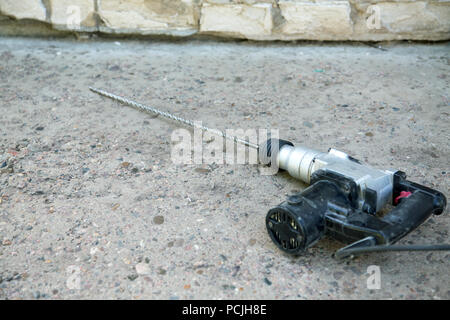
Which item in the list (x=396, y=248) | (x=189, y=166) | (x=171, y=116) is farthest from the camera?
(x=171, y=116)

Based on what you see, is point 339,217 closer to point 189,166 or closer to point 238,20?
point 189,166

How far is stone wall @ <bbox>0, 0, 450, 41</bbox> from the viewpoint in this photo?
8.75 feet

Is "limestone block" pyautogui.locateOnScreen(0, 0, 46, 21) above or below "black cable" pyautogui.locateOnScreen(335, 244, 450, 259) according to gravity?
above

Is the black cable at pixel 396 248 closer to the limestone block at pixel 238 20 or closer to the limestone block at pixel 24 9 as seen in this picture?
the limestone block at pixel 238 20

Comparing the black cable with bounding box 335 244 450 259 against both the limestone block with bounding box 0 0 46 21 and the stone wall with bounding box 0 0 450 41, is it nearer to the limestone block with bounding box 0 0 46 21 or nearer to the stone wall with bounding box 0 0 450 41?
the stone wall with bounding box 0 0 450 41

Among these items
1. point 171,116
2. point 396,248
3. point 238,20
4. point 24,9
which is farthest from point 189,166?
point 24,9

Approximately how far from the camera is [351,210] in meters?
1.24

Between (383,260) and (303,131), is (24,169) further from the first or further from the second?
(383,260)

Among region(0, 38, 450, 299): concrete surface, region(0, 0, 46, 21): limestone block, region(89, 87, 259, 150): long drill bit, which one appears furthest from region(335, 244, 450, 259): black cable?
region(0, 0, 46, 21): limestone block

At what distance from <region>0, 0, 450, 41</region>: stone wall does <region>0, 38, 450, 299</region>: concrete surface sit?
0.08 metres

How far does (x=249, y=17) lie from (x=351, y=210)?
176 cm

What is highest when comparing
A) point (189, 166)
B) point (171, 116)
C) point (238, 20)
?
point (238, 20)

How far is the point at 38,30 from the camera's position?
9.40 ft

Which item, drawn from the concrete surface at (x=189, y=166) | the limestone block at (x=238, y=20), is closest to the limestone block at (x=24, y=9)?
the concrete surface at (x=189, y=166)
